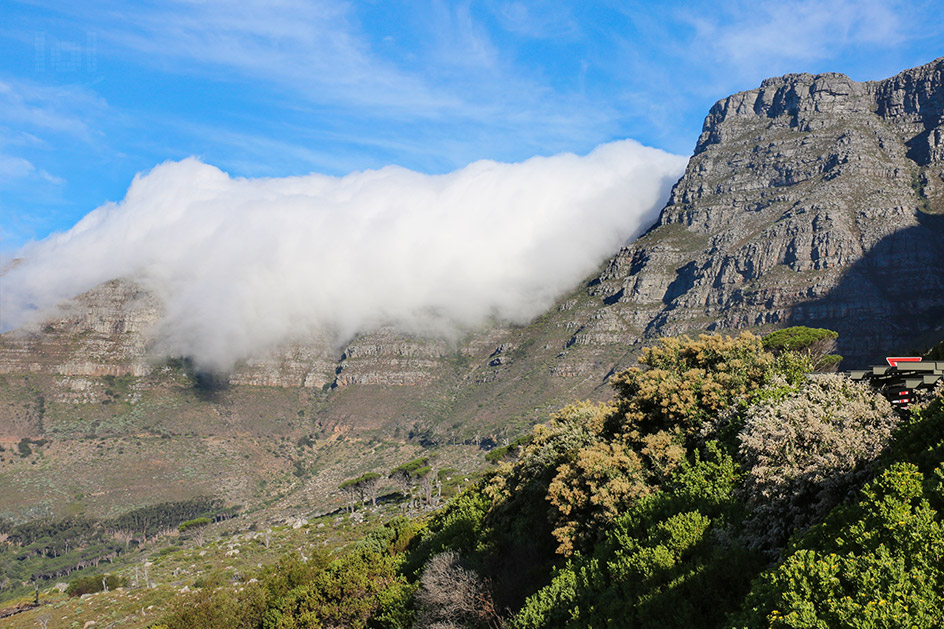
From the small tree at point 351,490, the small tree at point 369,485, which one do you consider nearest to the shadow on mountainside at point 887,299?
the small tree at point 369,485

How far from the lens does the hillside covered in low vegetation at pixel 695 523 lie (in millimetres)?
9930

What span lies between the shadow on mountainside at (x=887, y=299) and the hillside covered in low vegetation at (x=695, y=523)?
406ft

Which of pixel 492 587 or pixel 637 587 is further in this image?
pixel 492 587

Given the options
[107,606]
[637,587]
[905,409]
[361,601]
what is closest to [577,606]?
[637,587]

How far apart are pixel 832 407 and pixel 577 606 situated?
378 inches

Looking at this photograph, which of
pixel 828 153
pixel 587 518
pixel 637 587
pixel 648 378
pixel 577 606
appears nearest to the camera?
pixel 637 587

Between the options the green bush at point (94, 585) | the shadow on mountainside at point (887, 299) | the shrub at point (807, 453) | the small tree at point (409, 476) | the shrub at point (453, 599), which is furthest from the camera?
the shadow on mountainside at point (887, 299)

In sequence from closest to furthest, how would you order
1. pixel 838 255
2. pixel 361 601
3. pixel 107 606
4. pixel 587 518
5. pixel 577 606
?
pixel 577 606
pixel 587 518
pixel 361 601
pixel 107 606
pixel 838 255

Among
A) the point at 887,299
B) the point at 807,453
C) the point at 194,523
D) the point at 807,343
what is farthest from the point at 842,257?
the point at 807,453

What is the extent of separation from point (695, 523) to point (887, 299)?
167520 millimetres

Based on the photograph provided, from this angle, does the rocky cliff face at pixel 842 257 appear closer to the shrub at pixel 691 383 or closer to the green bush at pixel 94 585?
the shrub at pixel 691 383

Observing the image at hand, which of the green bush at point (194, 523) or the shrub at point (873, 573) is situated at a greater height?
the shrub at point (873, 573)

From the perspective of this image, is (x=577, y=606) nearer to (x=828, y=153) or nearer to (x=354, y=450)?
(x=354, y=450)

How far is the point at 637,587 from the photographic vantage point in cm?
1596
